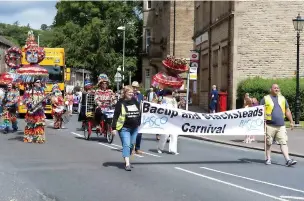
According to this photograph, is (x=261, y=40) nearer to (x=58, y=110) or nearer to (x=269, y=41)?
(x=269, y=41)

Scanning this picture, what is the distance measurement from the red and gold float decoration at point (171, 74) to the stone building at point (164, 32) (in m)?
31.5

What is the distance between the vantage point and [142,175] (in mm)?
10484

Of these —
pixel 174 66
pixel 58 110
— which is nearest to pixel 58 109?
pixel 58 110

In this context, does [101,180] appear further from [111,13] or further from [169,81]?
[111,13]

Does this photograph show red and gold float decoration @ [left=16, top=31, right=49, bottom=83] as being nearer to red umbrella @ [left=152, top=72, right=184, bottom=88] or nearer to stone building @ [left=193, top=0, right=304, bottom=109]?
red umbrella @ [left=152, top=72, right=184, bottom=88]

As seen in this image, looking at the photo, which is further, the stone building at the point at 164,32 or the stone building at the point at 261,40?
the stone building at the point at 164,32

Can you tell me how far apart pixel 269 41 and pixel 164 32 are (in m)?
26.9

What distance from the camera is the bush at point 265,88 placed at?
971 inches

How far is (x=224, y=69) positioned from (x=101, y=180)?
822 inches

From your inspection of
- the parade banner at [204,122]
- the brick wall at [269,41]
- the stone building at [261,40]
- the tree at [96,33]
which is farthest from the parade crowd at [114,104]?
the tree at [96,33]

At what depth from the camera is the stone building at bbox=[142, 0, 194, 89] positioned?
4988cm

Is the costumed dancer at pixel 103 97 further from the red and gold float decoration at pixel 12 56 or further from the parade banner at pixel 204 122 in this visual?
the red and gold float decoration at pixel 12 56

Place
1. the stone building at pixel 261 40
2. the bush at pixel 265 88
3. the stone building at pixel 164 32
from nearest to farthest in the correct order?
1. the bush at pixel 265 88
2. the stone building at pixel 261 40
3. the stone building at pixel 164 32

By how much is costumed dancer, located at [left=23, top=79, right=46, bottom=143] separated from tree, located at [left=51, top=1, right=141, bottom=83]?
135 feet
